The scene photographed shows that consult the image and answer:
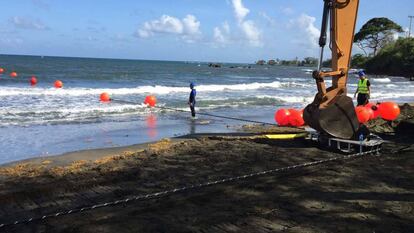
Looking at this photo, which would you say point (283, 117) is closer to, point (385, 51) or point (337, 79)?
point (337, 79)

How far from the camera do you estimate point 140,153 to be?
930 centimetres

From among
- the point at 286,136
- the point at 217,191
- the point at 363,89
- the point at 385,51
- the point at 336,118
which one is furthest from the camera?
the point at 385,51

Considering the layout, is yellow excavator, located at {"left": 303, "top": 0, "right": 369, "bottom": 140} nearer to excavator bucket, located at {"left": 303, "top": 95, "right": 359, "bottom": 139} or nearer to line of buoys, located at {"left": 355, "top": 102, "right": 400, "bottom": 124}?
excavator bucket, located at {"left": 303, "top": 95, "right": 359, "bottom": 139}

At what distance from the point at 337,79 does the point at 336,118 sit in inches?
30.4

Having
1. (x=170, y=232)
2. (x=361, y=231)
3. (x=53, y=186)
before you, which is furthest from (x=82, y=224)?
(x=361, y=231)

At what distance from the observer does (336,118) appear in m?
9.12

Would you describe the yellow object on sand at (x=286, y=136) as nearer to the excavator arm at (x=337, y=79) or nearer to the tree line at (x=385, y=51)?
the excavator arm at (x=337, y=79)

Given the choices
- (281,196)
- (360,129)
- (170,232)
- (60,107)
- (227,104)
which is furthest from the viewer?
(227,104)

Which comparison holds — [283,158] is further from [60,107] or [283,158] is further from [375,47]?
[375,47]

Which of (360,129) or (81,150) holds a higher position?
(360,129)

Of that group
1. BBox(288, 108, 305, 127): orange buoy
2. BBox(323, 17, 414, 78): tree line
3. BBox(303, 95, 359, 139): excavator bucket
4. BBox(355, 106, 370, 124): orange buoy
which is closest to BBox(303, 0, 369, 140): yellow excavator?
BBox(303, 95, 359, 139): excavator bucket

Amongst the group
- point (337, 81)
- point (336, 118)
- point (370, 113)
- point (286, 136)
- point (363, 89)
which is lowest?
point (286, 136)

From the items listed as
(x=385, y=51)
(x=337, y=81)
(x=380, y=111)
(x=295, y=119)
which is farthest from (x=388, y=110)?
(x=385, y=51)

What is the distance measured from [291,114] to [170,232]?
28.0ft
